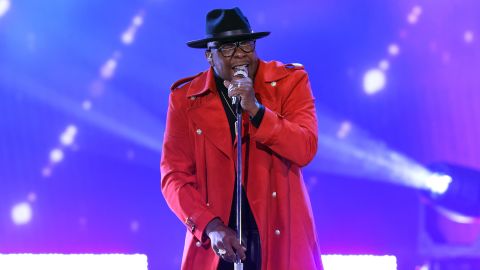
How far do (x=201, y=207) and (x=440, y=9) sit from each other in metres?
1.63

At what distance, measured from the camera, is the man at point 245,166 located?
183 centimetres

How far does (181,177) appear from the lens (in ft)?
6.32

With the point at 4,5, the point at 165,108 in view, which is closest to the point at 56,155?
the point at 165,108

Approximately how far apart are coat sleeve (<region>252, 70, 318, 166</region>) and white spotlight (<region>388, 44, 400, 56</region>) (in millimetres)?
1179

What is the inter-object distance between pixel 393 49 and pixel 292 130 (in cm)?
141

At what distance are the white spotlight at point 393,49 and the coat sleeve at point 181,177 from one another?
50.4 inches

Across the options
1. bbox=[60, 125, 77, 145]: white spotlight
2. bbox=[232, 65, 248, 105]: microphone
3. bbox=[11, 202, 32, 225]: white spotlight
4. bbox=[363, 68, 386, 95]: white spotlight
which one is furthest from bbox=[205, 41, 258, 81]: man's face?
bbox=[11, 202, 32, 225]: white spotlight

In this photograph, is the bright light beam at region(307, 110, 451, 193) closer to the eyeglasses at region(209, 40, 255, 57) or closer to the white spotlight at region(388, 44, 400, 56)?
Answer: the white spotlight at region(388, 44, 400, 56)

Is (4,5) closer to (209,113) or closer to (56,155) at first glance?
(56,155)

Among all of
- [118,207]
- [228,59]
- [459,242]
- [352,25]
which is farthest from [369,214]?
[228,59]

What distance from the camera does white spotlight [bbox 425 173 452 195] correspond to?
9.60ft

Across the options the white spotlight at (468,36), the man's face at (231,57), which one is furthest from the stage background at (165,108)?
the man's face at (231,57)

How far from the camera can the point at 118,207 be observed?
3.31 m

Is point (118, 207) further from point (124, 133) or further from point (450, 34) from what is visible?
point (450, 34)
